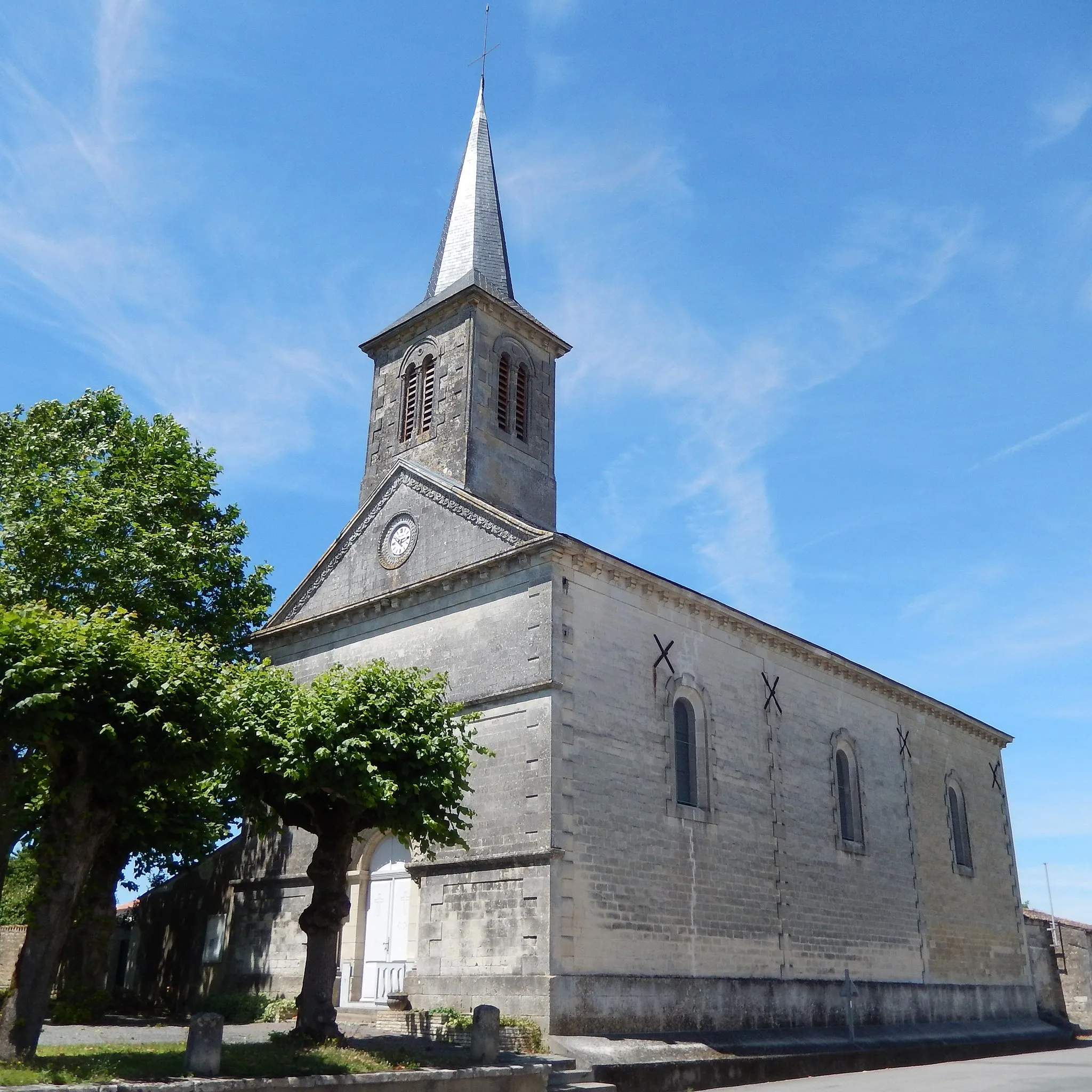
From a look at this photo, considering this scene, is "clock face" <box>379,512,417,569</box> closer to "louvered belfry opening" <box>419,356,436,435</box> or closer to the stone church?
the stone church

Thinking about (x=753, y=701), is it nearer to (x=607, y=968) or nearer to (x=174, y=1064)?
(x=607, y=968)

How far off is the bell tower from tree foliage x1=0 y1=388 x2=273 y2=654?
405 centimetres

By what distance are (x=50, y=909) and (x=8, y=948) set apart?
588 inches

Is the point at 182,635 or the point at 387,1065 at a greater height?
the point at 182,635

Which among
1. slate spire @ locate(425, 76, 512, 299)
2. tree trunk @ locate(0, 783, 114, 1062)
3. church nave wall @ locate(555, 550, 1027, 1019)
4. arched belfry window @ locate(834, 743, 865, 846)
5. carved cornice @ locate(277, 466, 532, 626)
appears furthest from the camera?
slate spire @ locate(425, 76, 512, 299)

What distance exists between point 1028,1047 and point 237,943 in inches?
795

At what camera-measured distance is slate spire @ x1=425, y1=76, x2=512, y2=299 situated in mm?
26531

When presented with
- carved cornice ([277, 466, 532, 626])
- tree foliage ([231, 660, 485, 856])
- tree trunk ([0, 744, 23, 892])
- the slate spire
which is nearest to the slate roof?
the slate spire

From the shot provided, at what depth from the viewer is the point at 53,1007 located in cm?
1883

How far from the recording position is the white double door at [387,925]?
18.8 m

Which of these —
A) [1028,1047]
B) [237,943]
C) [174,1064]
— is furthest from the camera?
[1028,1047]

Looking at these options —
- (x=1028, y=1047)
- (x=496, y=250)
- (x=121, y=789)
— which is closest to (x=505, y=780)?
(x=121, y=789)

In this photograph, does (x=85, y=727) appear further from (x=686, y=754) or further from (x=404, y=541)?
(x=686, y=754)

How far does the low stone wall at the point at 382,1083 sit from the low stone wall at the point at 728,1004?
2.24m
